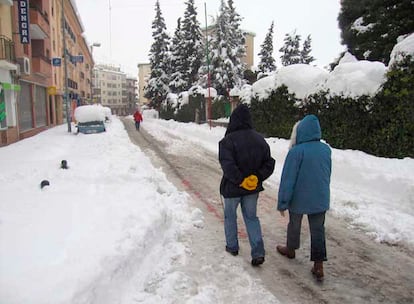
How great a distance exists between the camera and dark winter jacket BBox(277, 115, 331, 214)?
3711 mm

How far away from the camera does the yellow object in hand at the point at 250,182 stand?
3818 mm

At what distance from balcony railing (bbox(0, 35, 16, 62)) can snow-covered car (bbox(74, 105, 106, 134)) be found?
6.03 m

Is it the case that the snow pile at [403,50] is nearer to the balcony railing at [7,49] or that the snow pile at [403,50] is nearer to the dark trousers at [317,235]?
the dark trousers at [317,235]

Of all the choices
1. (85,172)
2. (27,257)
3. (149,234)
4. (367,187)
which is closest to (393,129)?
(367,187)

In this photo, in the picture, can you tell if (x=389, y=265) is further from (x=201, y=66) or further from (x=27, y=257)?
(x=201, y=66)

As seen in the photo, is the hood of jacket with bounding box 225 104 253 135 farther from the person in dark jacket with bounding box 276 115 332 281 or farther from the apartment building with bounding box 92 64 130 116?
the apartment building with bounding box 92 64 130 116

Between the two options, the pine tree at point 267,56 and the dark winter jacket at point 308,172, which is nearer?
the dark winter jacket at point 308,172

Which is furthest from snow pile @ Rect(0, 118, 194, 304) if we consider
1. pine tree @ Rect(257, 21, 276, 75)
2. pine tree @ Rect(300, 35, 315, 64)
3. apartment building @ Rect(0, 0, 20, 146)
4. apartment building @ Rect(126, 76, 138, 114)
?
apartment building @ Rect(126, 76, 138, 114)

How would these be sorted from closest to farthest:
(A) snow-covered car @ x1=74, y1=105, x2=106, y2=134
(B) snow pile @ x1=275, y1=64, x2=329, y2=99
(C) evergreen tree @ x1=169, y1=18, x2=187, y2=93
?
(B) snow pile @ x1=275, y1=64, x2=329, y2=99, (A) snow-covered car @ x1=74, y1=105, x2=106, y2=134, (C) evergreen tree @ x1=169, y1=18, x2=187, y2=93

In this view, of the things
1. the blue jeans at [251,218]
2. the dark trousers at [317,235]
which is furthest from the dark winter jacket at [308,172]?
the blue jeans at [251,218]

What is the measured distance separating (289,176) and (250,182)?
0.44 m

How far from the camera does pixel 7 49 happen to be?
1518cm

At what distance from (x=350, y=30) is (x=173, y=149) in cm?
1015

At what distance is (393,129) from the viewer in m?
8.23
